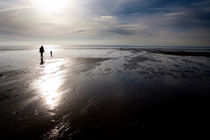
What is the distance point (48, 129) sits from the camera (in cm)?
454

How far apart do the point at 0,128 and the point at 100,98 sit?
4600mm

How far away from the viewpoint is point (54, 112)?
5.73 m

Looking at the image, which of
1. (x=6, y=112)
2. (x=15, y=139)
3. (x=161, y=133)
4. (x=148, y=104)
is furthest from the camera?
(x=148, y=104)

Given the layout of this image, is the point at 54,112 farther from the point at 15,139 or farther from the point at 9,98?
the point at 9,98

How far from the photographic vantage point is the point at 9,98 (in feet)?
23.4

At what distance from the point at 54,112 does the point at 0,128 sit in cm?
189

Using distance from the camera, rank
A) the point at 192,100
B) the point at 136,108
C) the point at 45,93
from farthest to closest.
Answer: the point at 45,93, the point at 192,100, the point at 136,108

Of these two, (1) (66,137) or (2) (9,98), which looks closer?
(1) (66,137)

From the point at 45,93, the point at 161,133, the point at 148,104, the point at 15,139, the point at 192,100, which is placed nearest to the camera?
the point at 15,139

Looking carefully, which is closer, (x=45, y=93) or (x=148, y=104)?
(x=148, y=104)

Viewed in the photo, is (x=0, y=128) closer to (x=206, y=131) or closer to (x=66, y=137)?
(x=66, y=137)

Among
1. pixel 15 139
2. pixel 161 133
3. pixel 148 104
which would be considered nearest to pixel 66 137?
pixel 15 139

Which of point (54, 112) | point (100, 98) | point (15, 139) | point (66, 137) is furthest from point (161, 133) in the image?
point (15, 139)

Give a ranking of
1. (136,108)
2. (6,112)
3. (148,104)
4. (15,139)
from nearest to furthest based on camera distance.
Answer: (15,139) → (6,112) → (136,108) → (148,104)
